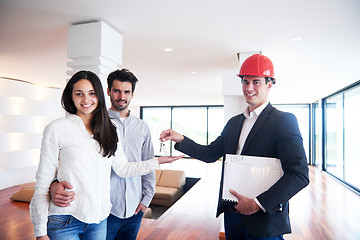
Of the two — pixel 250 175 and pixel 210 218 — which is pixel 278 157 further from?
pixel 210 218

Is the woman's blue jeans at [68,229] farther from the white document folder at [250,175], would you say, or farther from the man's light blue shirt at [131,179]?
the white document folder at [250,175]

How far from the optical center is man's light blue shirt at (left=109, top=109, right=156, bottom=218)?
5.35 ft

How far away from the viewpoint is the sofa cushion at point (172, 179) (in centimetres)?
748

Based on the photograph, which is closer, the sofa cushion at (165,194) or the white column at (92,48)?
the white column at (92,48)

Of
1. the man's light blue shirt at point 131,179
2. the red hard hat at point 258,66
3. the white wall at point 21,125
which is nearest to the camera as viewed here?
the red hard hat at point 258,66

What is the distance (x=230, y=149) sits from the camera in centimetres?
148

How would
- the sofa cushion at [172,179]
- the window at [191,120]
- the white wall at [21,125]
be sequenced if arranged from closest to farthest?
the white wall at [21,125]
the sofa cushion at [172,179]
the window at [191,120]

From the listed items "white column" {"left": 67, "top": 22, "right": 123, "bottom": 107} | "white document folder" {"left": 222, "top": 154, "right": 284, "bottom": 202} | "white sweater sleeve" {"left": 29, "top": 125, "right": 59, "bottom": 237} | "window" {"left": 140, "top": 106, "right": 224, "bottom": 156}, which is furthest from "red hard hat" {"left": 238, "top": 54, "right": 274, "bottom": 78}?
"window" {"left": 140, "top": 106, "right": 224, "bottom": 156}

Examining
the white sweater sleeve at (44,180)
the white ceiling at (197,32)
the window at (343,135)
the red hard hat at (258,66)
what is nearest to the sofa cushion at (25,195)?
the white ceiling at (197,32)

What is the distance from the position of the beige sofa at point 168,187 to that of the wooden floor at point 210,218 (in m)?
0.90

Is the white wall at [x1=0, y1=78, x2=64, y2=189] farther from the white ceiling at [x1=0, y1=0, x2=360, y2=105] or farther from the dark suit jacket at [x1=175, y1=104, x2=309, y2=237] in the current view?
the dark suit jacket at [x1=175, y1=104, x2=309, y2=237]

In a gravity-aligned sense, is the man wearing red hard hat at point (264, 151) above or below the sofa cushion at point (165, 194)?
above

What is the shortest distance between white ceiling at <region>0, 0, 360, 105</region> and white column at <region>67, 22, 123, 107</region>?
11 centimetres

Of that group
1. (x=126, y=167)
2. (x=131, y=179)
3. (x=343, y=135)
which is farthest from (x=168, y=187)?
(x=126, y=167)
